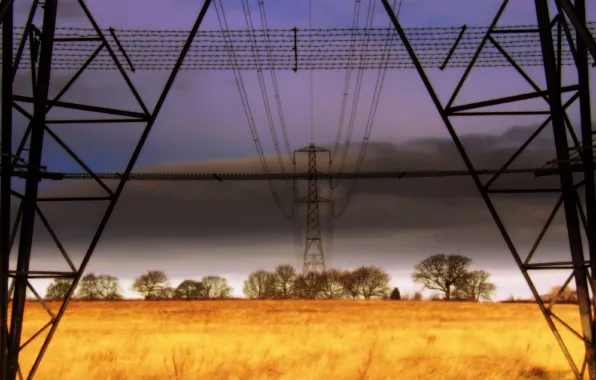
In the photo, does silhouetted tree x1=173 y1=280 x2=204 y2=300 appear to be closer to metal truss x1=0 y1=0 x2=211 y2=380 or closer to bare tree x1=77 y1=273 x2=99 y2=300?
bare tree x1=77 y1=273 x2=99 y2=300

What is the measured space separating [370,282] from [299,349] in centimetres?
9665

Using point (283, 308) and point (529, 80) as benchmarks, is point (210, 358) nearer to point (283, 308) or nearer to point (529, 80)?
point (529, 80)

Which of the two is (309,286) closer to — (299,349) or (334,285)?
(334,285)

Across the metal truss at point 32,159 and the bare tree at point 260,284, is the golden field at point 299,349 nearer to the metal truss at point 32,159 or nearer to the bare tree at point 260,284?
the metal truss at point 32,159

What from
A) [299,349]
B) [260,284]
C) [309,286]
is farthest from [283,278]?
[299,349]

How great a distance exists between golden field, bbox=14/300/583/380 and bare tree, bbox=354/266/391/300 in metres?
78.7

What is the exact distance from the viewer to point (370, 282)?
122m

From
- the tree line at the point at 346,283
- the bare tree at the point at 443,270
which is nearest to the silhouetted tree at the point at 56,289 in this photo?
the tree line at the point at 346,283

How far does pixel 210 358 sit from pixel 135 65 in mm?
10705

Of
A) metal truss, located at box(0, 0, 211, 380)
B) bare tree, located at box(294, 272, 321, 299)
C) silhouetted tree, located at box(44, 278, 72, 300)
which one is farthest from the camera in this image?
silhouetted tree, located at box(44, 278, 72, 300)

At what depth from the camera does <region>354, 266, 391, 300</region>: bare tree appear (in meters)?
121

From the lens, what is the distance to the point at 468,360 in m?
24.0

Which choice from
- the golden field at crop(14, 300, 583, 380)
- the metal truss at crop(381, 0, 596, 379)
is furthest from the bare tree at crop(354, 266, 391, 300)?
the metal truss at crop(381, 0, 596, 379)

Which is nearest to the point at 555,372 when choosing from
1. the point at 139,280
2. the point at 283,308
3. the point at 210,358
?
the point at 210,358
